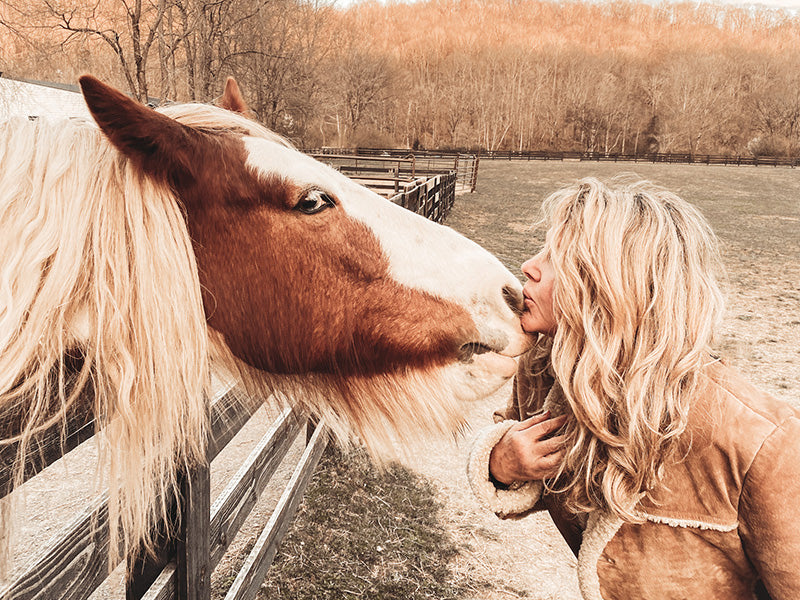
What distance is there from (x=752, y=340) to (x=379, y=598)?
6266mm

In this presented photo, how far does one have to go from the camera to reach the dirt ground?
296cm

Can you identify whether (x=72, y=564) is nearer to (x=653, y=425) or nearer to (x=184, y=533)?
(x=184, y=533)

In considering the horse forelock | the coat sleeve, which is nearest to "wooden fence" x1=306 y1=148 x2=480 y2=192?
the horse forelock

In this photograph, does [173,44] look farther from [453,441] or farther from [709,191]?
[709,191]

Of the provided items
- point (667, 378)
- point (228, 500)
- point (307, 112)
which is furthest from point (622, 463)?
point (307, 112)

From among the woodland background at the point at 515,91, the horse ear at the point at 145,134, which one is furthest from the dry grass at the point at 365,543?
the woodland background at the point at 515,91

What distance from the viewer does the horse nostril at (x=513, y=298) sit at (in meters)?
1.30

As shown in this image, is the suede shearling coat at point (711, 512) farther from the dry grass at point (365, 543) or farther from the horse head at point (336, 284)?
the dry grass at point (365, 543)

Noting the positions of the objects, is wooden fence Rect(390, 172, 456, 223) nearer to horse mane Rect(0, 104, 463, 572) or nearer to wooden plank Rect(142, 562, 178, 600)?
wooden plank Rect(142, 562, 178, 600)

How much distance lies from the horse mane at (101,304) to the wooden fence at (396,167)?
920cm

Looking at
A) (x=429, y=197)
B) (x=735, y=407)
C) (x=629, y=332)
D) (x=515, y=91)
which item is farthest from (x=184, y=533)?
(x=515, y=91)

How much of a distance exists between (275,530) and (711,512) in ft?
7.67

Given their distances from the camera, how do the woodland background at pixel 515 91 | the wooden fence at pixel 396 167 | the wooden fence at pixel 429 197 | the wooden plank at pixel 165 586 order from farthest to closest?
the woodland background at pixel 515 91 → the wooden fence at pixel 396 167 → the wooden fence at pixel 429 197 → the wooden plank at pixel 165 586

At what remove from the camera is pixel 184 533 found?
169 centimetres
